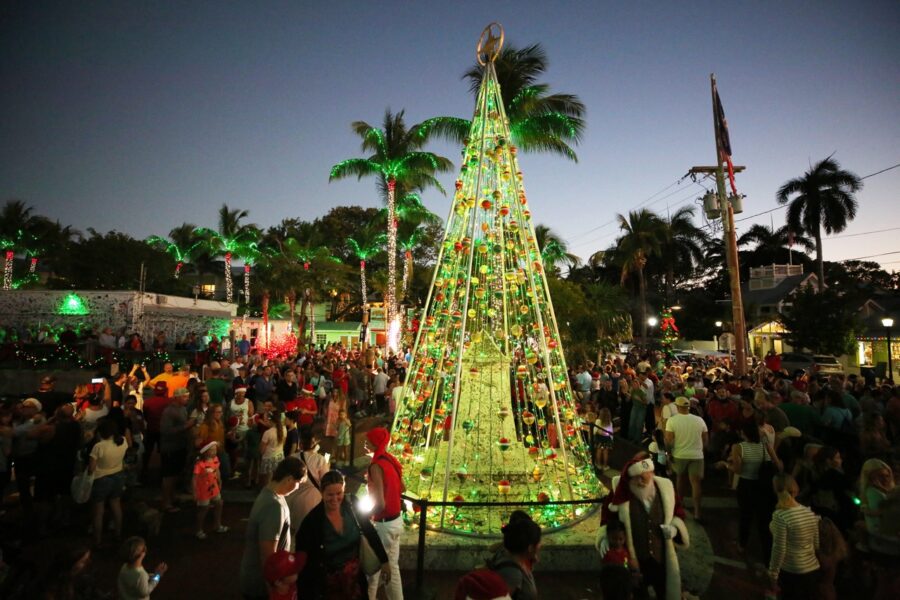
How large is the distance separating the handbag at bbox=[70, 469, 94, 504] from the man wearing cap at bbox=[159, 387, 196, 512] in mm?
977

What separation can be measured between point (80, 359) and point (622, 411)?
14979mm

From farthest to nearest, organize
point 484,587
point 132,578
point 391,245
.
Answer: point 391,245
point 132,578
point 484,587

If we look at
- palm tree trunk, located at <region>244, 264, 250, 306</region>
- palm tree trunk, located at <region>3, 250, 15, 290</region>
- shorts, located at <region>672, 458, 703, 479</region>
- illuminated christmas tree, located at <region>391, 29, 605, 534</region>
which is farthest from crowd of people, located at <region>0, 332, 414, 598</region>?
palm tree trunk, located at <region>3, 250, 15, 290</region>

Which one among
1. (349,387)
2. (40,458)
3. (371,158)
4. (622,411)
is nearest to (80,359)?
(349,387)

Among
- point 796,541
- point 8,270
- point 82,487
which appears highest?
point 8,270

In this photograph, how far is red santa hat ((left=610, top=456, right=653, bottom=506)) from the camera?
11.2 feet

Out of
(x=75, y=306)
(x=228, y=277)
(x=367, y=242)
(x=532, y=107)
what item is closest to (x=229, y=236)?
(x=228, y=277)

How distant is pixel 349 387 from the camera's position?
1238 cm

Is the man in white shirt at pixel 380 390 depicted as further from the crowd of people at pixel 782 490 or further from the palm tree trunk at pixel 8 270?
the palm tree trunk at pixel 8 270

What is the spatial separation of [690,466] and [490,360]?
280 centimetres

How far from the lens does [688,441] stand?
5.77 meters

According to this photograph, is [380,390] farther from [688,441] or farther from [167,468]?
[688,441]

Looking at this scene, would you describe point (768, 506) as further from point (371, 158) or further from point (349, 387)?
point (371, 158)

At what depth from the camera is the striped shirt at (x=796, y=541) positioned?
3.42 metres
